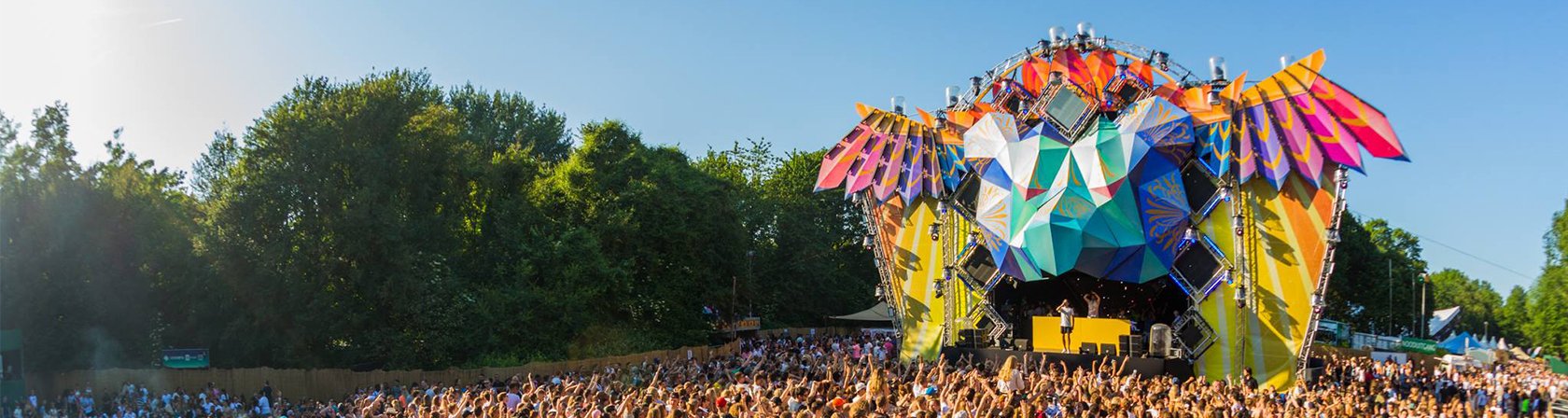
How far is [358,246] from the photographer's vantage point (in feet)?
87.5

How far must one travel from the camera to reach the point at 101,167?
26.9m

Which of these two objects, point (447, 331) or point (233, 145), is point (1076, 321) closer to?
point (447, 331)

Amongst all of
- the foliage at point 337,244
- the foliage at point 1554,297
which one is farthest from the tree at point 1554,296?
the foliage at point 337,244

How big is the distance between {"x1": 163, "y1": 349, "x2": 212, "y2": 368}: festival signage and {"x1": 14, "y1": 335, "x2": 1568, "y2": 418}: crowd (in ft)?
3.92

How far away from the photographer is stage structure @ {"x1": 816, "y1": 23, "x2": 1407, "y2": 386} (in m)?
21.2

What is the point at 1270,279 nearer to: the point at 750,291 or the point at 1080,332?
the point at 1080,332

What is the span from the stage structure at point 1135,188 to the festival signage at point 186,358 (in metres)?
14.7

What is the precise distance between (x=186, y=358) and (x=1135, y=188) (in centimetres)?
1966

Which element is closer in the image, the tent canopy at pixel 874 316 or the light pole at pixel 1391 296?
the tent canopy at pixel 874 316

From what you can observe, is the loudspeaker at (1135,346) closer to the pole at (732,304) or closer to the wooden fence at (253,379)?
the wooden fence at (253,379)

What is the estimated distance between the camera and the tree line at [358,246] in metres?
25.5

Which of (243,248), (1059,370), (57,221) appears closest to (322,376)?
(243,248)

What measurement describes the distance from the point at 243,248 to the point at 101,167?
12.7 ft

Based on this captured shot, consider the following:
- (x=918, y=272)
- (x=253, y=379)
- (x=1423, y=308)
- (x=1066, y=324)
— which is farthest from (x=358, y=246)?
(x=1423, y=308)
